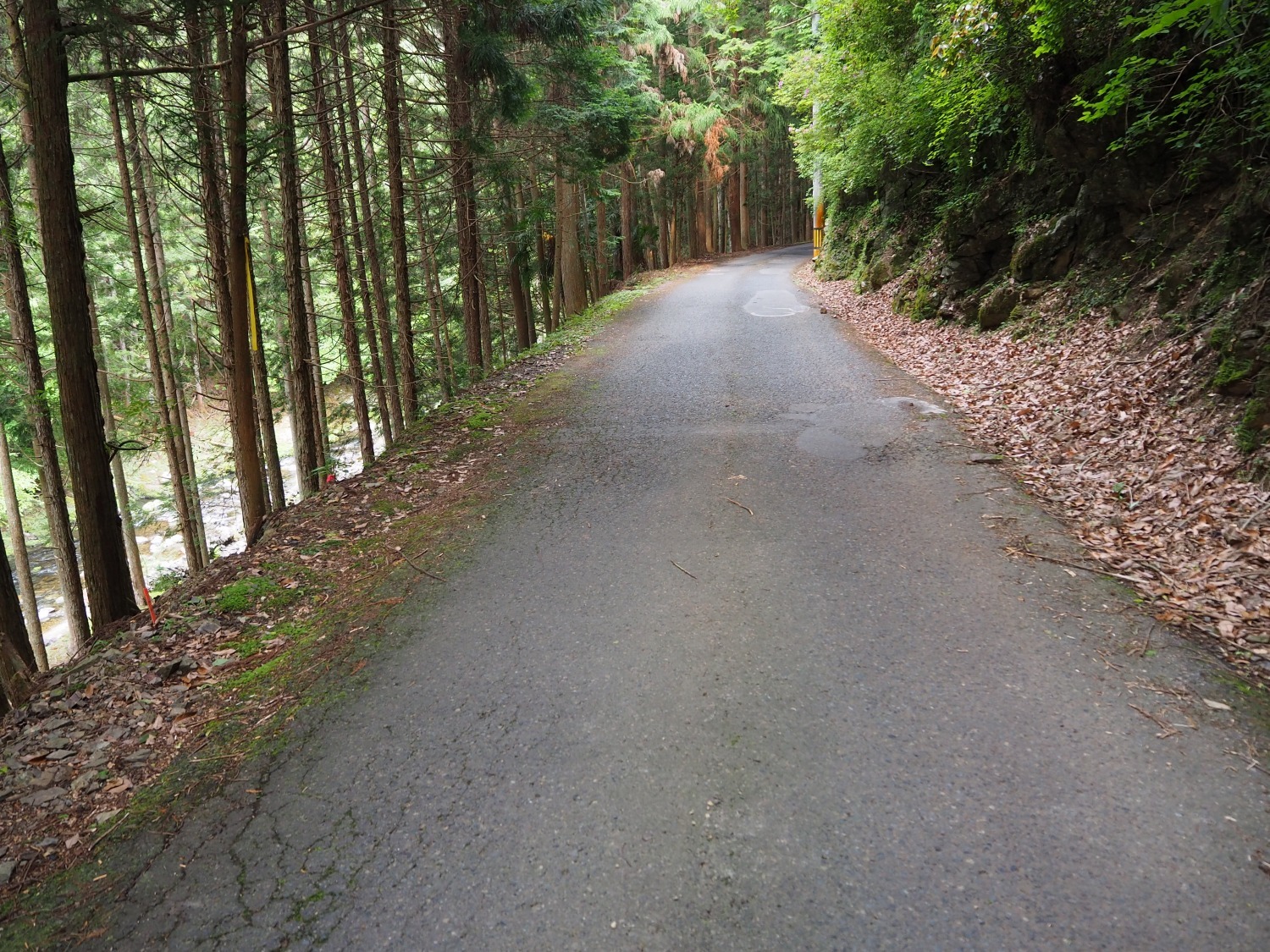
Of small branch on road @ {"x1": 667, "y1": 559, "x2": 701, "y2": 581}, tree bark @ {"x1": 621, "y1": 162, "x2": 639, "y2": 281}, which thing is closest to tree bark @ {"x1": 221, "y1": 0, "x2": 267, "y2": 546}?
small branch on road @ {"x1": 667, "y1": 559, "x2": 701, "y2": 581}

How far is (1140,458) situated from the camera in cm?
573

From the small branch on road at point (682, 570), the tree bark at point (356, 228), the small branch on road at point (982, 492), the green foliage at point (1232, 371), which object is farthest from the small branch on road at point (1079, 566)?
the tree bark at point (356, 228)

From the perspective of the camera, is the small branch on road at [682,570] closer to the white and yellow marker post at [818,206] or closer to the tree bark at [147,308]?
the tree bark at [147,308]

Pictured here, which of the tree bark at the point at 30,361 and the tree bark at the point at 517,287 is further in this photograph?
the tree bark at the point at 517,287

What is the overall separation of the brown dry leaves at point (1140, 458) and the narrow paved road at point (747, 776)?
1.52 ft

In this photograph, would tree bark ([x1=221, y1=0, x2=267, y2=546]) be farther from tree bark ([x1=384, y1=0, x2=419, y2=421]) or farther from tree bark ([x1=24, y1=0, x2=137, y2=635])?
tree bark ([x1=384, y1=0, x2=419, y2=421])

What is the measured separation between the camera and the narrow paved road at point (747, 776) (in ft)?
8.33

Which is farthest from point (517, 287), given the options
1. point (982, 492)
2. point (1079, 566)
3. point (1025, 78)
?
point (1079, 566)

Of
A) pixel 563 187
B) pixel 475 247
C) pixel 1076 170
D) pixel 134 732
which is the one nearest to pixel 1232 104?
pixel 1076 170

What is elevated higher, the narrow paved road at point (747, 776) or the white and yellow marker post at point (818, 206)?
the white and yellow marker post at point (818, 206)

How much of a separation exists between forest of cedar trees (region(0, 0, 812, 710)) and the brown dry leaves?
7.55 m

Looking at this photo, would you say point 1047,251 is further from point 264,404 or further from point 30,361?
point 264,404

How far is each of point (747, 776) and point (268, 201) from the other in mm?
17838

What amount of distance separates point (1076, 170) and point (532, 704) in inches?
367
